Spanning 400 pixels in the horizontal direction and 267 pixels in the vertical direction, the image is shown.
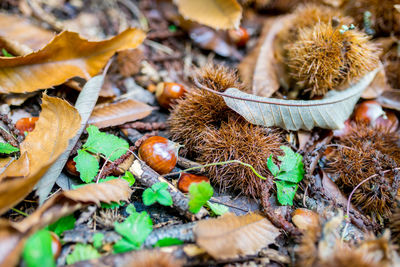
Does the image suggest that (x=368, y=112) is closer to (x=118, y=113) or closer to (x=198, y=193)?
(x=198, y=193)

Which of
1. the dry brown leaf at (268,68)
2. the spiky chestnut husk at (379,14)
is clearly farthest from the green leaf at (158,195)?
the spiky chestnut husk at (379,14)

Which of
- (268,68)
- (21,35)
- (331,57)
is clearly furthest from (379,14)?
(21,35)

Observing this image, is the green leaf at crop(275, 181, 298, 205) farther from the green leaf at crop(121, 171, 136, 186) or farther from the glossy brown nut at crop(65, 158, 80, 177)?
the glossy brown nut at crop(65, 158, 80, 177)

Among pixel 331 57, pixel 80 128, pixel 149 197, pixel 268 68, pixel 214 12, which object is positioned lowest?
pixel 149 197

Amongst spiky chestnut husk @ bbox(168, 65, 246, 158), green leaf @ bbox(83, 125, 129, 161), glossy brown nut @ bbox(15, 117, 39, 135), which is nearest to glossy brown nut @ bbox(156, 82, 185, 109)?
spiky chestnut husk @ bbox(168, 65, 246, 158)

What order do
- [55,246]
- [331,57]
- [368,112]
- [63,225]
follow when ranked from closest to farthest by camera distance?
[55,246]
[63,225]
[331,57]
[368,112]

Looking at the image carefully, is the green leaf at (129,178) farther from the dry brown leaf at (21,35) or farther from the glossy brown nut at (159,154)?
the dry brown leaf at (21,35)

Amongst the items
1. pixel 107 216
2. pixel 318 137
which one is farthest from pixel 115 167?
pixel 318 137

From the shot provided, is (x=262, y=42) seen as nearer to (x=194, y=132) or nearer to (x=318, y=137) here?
(x=318, y=137)
